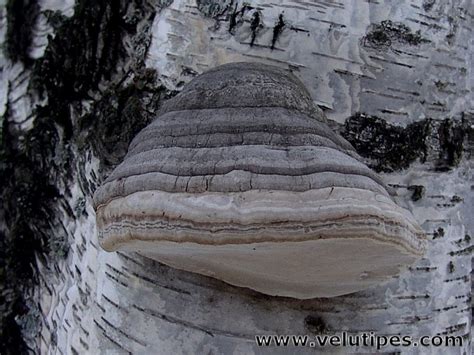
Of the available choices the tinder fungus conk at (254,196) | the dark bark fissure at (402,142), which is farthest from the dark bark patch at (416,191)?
the tinder fungus conk at (254,196)

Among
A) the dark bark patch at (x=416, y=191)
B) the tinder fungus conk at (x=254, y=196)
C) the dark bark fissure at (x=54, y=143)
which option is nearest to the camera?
the tinder fungus conk at (x=254, y=196)

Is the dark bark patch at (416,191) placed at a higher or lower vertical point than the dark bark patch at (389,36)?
lower

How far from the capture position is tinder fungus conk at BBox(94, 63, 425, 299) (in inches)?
50.6

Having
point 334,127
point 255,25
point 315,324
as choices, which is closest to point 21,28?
point 255,25

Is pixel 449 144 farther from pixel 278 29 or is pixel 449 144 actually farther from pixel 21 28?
pixel 21 28

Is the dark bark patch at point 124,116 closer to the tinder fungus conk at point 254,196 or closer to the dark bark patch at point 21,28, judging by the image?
the tinder fungus conk at point 254,196

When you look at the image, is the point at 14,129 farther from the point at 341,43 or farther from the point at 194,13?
the point at 341,43

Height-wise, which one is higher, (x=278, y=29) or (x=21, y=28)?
(x=21, y=28)

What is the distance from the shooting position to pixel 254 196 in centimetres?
131

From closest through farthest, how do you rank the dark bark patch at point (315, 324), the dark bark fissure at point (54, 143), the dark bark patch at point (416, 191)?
the dark bark patch at point (315, 324) < the dark bark patch at point (416, 191) < the dark bark fissure at point (54, 143)

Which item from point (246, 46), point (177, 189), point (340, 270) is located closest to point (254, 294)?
point (340, 270)

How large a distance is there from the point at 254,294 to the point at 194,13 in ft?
3.22

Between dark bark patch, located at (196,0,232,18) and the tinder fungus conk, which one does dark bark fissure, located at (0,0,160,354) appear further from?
the tinder fungus conk

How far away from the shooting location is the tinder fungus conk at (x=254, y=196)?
50.6 inches
